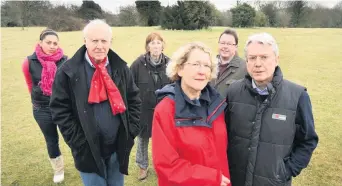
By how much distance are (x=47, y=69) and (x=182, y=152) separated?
2.63m

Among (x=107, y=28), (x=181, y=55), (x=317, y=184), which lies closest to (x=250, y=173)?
(x=181, y=55)

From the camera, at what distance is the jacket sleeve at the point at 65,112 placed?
266cm

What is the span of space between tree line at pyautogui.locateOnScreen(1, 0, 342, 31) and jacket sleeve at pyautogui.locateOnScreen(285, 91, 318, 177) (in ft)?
99.2

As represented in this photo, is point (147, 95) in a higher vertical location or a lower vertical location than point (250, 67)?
lower

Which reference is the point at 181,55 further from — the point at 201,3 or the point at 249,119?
the point at 201,3

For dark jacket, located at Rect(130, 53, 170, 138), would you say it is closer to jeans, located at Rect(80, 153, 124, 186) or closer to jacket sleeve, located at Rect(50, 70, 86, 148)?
jeans, located at Rect(80, 153, 124, 186)

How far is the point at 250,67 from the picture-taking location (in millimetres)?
2367

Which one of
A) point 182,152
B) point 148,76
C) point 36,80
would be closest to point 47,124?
point 36,80

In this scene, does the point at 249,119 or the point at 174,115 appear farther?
the point at 249,119

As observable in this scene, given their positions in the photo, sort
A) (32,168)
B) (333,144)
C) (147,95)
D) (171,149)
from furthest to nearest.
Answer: (333,144), (32,168), (147,95), (171,149)

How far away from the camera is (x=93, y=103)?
2.71 m

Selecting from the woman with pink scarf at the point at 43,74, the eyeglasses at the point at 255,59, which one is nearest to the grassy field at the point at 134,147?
the woman with pink scarf at the point at 43,74

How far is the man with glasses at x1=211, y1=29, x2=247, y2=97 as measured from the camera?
366cm

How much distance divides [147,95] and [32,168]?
251 centimetres
